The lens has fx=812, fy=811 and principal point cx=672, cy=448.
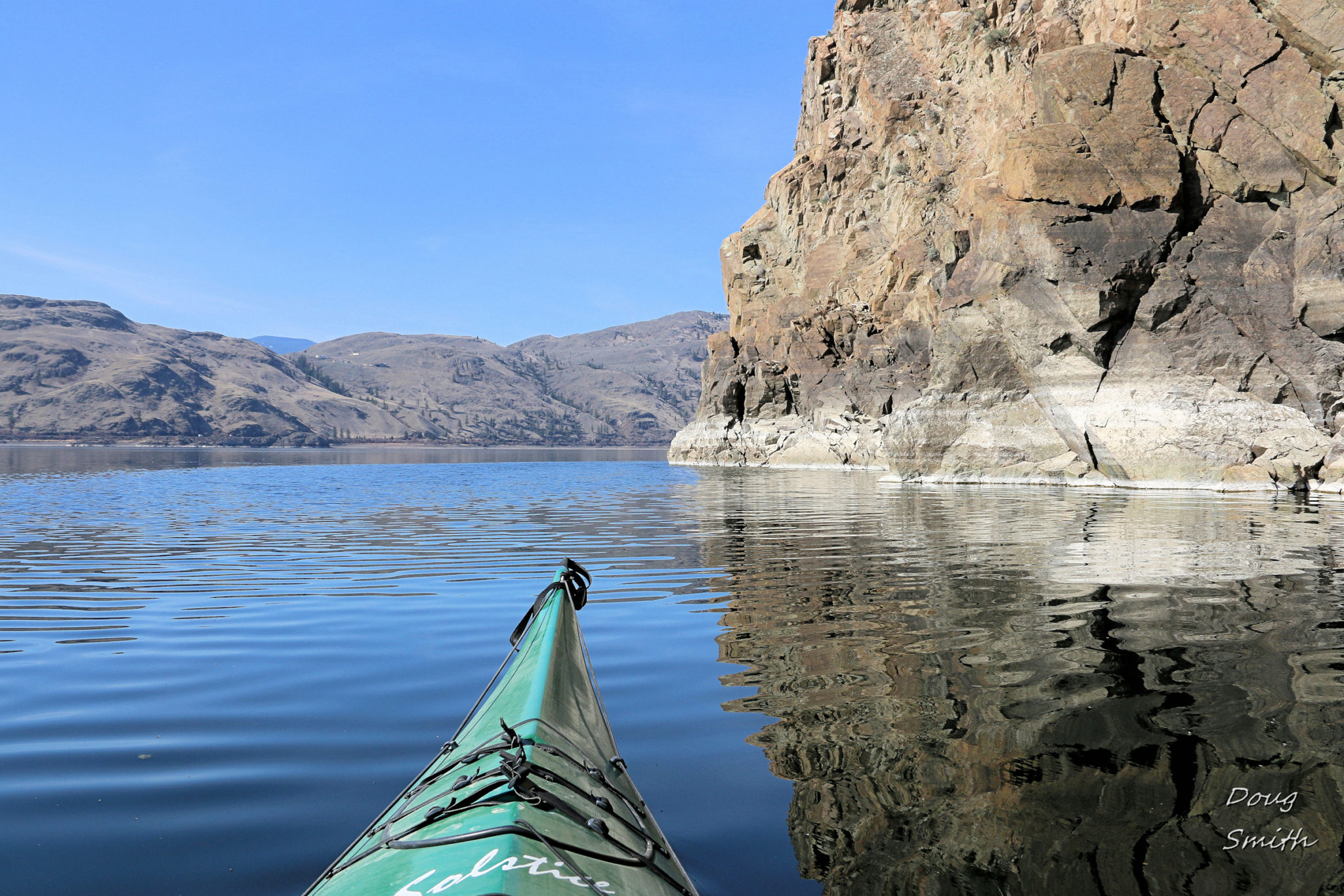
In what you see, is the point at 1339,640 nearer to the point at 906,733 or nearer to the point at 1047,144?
the point at 906,733

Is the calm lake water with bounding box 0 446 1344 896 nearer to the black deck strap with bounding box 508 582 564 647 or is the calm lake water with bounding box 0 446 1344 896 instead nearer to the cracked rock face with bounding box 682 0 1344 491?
the black deck strap with bounding box 508 582 564 647

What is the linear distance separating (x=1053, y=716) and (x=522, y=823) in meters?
4.41

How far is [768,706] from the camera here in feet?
20.1

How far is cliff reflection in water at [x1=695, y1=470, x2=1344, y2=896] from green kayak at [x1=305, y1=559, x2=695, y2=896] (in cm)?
111

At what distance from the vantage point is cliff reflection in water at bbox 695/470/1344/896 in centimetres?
377

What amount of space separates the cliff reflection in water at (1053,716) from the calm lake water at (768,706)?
0.03 meters

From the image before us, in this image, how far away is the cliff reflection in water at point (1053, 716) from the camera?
12.4 feet

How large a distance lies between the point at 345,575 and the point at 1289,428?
30.9m

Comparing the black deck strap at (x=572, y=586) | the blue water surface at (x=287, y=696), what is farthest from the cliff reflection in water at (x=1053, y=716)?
the black deck strap at (x=572, y=586)

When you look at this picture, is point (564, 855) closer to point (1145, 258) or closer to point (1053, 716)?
point (1053, 716)

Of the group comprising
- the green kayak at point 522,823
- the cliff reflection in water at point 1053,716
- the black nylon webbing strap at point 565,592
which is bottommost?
the cliff reflection in water at point 1053,716

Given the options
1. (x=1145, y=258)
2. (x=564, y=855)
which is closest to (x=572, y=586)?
(x=564, y=855)

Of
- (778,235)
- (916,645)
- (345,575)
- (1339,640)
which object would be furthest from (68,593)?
(778,235)

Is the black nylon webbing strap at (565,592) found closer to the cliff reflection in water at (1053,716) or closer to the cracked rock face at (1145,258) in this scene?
the cliff reflection in water at (1053,716)
